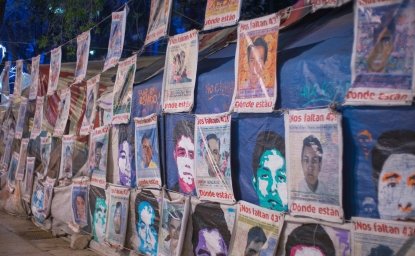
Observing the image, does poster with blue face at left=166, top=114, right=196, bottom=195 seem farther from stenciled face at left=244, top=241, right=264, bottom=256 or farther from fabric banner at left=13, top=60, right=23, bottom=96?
fabric banner at left=13, top=60, right=23, bottom=96

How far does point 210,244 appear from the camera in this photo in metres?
5.09

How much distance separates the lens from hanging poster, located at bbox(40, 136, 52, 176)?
9720 mm

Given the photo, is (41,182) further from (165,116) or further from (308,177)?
(308,177)

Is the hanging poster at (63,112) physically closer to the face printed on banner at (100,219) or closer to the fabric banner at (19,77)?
the face printed on banner at (100,219)

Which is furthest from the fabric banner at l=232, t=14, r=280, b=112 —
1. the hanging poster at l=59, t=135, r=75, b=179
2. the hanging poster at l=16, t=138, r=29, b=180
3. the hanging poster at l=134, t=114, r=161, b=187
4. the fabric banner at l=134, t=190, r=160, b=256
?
the hanging poster at l=16, t=138, r=29, b=180

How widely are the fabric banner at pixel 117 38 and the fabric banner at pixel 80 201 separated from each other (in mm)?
2151

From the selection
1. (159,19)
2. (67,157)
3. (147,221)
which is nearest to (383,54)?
(159,19)

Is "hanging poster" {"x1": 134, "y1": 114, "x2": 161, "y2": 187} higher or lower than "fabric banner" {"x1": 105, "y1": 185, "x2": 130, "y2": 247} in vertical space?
higher

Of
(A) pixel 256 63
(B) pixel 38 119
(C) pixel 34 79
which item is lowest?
(B) pixel 38 119

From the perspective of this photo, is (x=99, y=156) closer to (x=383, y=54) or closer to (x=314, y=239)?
(x=314, y=239)

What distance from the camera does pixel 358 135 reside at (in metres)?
3.60

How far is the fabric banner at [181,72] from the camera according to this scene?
17.8 ft

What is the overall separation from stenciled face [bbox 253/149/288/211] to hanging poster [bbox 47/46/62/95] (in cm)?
654

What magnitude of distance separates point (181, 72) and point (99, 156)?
266 cm
